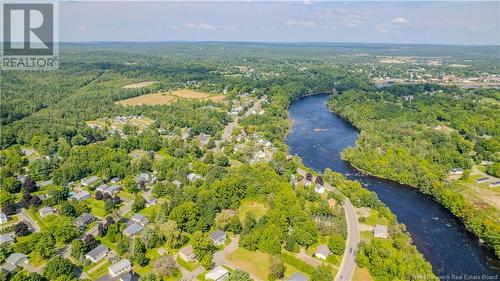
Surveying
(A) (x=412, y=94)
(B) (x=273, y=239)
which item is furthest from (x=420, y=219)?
(A) (x=412, y=94)

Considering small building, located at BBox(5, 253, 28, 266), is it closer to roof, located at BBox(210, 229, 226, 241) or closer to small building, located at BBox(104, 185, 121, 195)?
small building, located at BBox(104, 185, 121, 195)

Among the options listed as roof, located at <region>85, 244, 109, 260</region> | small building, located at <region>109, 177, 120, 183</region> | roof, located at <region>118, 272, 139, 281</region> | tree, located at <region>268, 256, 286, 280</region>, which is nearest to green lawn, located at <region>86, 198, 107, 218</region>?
small building, located at <region>109, 177, 120, 183</region>

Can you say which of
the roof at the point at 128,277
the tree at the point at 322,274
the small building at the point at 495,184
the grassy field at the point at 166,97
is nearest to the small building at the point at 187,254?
the roof at the point at 128,277

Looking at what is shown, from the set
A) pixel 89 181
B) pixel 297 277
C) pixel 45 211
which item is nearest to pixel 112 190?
pixel 89 181

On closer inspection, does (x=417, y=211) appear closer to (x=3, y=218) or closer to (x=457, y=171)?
(x=457, y=171)

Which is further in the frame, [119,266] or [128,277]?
[119,266]

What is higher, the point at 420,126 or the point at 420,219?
the point at 420,126

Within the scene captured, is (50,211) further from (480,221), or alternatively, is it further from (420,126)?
(420,126)
